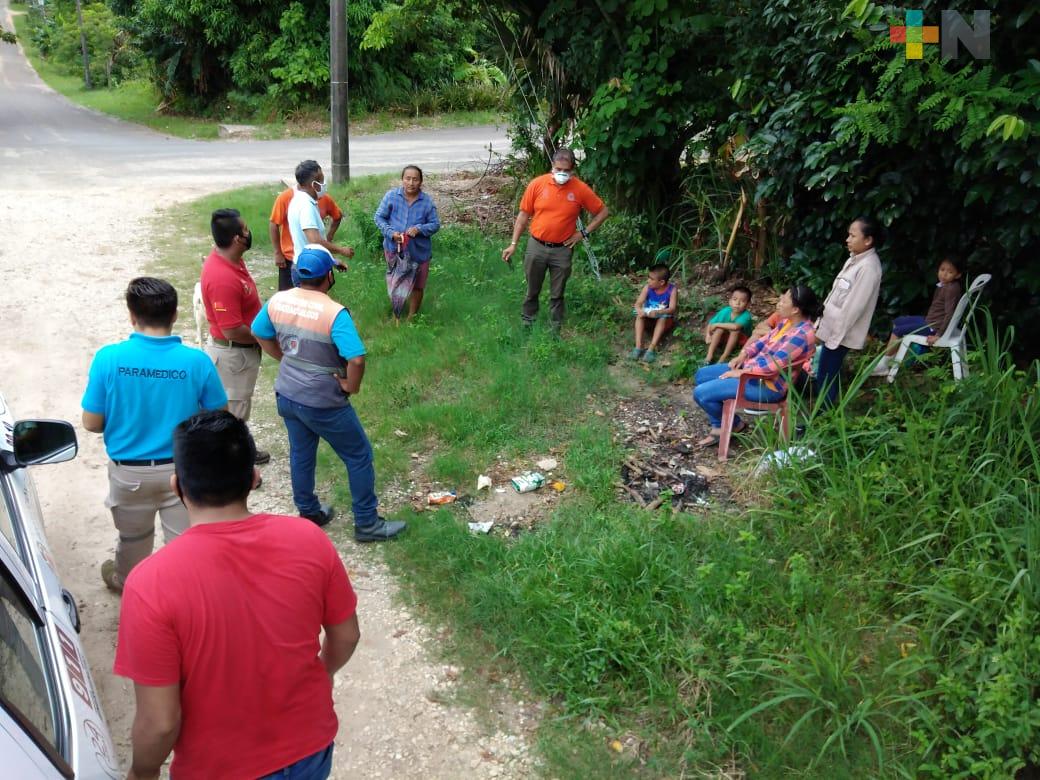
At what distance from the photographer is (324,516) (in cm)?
555

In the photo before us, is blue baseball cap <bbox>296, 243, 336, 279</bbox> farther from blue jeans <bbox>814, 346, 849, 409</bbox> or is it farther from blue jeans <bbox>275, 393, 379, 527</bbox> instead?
blue jeans <bbox>814, 346, 849, 409</bbox>

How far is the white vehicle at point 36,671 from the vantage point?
6.99 ft

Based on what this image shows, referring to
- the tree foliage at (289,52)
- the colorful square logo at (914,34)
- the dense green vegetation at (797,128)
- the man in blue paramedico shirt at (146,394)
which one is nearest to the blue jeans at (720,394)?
the dense green vegetation at (797,128)

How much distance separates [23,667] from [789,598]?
Result: 3.39 m

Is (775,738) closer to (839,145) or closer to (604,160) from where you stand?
(839,145)

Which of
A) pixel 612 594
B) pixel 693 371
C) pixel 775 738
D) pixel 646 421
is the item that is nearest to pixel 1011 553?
pixel 775 738

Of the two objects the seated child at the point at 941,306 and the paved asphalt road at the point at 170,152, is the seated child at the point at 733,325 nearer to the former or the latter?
the seated child at the point at 941,306

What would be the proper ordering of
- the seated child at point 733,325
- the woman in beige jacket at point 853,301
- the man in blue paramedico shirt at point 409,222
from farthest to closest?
the man in blue paramedico shirt at point 409,222
the seated child at point 733,325
the woman in beige jacket at point 853,301

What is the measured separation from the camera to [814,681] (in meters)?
3.88

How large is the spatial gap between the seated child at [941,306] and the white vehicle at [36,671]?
5.39 m

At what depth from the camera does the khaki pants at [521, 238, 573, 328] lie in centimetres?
807

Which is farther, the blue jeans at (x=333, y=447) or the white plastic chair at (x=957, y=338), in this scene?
the white plastic chair at (x=957, y=338)

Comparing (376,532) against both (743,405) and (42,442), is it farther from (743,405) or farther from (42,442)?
(743,405)

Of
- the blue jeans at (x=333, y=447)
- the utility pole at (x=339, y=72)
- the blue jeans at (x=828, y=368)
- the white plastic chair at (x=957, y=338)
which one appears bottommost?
the blue jeans at (x=333, y=447)
